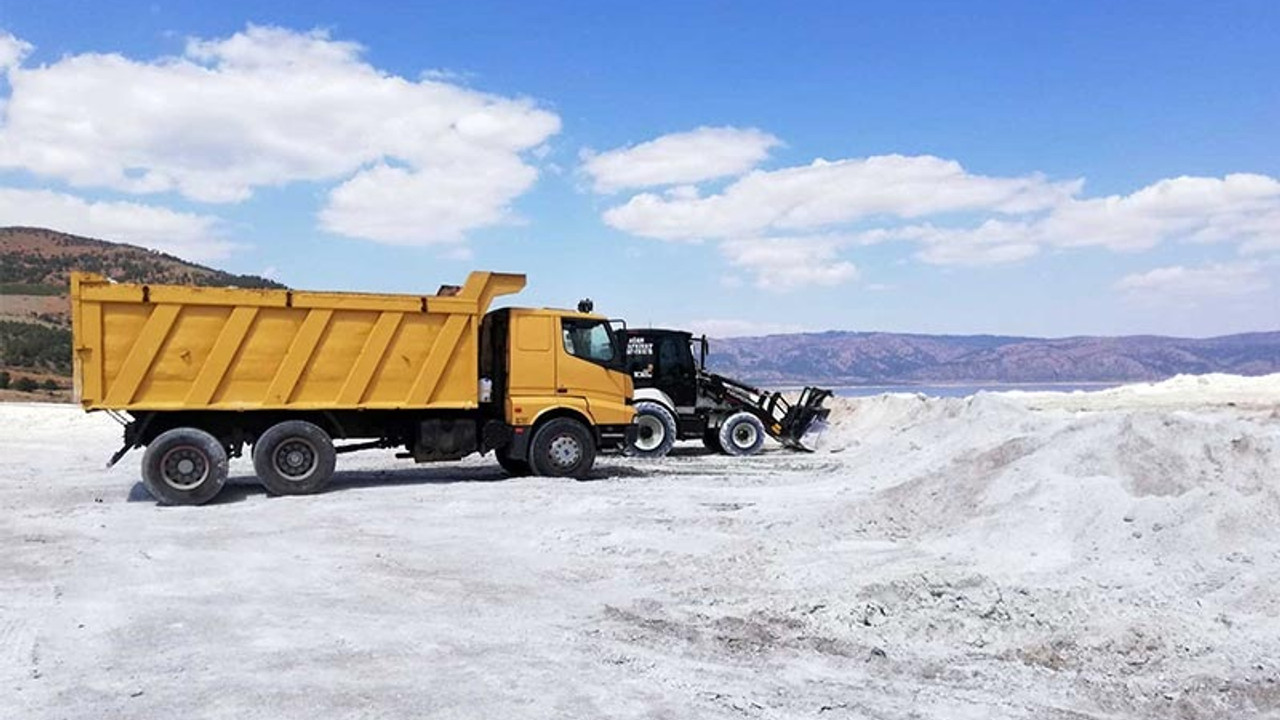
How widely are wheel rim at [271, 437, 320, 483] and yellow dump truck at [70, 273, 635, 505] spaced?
0.04 ft

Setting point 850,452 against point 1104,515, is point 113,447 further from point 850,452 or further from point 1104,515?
point 1104,515

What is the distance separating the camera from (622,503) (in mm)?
11977

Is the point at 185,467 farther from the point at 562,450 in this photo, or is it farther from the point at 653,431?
the point at 653,431

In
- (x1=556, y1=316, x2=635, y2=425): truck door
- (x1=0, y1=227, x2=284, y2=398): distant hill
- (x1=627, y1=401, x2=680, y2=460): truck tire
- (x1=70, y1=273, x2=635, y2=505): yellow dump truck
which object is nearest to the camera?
(x1=70, y1=273, x2=635, y2=505): yellow dump truck

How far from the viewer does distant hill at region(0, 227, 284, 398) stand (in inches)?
1794

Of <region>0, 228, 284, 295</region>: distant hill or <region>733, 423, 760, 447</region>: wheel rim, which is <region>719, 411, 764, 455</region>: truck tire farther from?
<region>0, 228, 284, 295</region>: distant hill

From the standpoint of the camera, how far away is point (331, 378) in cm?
1312

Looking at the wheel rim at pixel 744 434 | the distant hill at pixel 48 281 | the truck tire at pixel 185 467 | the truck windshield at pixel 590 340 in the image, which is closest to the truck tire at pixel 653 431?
the wheel rim at pixel 744 434

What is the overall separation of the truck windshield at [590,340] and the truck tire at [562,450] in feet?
3.25

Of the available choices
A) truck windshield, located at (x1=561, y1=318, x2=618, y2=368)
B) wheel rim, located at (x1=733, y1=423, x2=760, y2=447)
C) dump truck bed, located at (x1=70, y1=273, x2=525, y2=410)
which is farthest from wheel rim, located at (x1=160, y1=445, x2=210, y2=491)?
wheel rim, located at (x1=733, y1=423, x2=760, y2=447)

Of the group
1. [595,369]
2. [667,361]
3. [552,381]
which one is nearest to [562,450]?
[552,381]

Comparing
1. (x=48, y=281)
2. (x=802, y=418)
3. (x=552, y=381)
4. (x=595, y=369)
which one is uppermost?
(x=48, y=281)

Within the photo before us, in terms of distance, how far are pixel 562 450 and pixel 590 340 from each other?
165 centimetres

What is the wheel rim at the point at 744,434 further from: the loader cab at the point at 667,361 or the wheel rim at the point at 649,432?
the wheel rim at the point at 649,432
